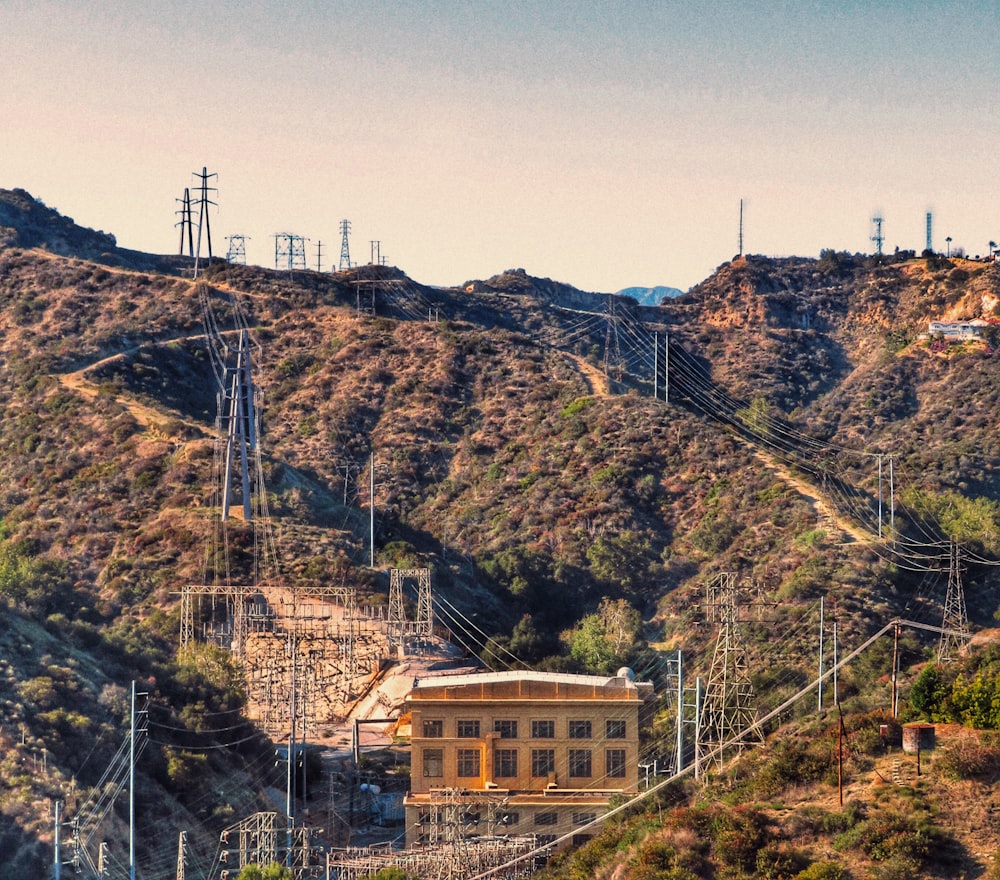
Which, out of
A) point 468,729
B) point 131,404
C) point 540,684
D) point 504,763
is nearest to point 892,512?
point 540,684

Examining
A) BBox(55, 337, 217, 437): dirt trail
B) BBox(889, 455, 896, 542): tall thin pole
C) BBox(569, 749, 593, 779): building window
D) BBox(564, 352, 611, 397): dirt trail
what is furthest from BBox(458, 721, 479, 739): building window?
BBox(564, 352, 611, 397): dirt trail

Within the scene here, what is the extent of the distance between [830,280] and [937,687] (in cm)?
12665

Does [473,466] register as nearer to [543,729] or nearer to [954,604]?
[954,604]

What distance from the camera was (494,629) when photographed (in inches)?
4080

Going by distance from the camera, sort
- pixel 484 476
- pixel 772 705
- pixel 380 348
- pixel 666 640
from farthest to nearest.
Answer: pixel 380 348 → pixel 484 476 → pixel 666 640 → pixel 772 705

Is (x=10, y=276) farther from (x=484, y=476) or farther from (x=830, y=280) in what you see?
(x=830, y=280)

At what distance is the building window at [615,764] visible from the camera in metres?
77.4

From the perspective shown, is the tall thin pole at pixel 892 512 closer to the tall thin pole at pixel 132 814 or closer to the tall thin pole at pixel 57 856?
the tall thin pole at pixel 132 814

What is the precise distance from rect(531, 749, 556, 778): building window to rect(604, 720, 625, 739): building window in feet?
6.80

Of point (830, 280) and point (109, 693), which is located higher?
point (830, 280)

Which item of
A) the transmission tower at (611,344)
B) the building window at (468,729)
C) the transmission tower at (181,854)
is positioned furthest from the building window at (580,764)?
the transmission tower at (611,344)

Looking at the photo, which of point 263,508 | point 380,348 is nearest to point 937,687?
point 263,508

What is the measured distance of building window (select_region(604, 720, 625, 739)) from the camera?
256ft

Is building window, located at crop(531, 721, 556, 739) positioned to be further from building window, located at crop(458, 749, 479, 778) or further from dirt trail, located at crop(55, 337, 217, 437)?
dirt trail, located at crop(55, 337, 217, 437)
